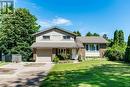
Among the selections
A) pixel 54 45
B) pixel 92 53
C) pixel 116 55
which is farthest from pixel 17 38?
pixel 116 55

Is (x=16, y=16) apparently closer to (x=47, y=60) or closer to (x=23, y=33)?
(x=23, y=33)

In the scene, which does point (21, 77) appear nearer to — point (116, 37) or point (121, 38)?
point (116, 37)

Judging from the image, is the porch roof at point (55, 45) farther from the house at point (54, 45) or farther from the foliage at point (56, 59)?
the foliage at point (56, 59)

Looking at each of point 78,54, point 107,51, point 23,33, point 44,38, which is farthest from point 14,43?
point 107,51

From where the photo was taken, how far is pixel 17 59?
4519cm

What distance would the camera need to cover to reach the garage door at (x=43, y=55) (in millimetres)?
46344

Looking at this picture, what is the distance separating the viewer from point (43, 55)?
4650cm

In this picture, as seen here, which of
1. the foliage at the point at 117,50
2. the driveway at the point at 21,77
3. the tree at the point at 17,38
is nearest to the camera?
the driveway at the point at 21,77

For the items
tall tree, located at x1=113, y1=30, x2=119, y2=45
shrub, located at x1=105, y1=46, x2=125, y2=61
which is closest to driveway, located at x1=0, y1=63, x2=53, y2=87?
shrub, located at x1=105, y1=46, x2=125, y2=61

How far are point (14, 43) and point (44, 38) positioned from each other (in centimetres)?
561

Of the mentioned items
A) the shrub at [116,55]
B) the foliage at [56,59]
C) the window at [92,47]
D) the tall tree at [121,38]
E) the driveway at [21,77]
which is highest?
the tall tree at [121,38]

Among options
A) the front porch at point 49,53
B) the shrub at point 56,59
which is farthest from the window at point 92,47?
the shrub at point 56,59

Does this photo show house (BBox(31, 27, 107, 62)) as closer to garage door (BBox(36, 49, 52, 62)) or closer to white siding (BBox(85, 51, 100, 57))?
garage door (BBox(36, 49, 52, 62))

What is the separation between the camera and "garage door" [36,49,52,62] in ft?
152
